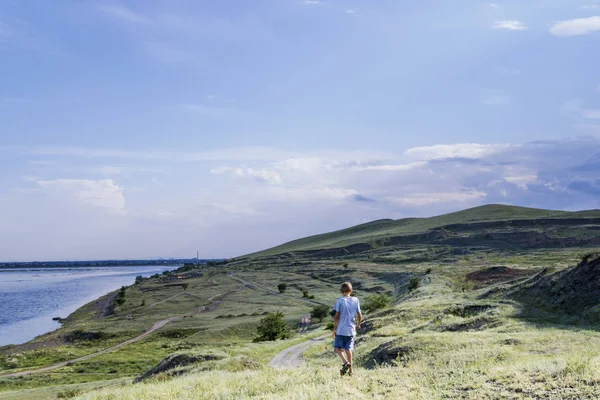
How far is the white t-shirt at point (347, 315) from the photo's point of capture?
49.0 ft

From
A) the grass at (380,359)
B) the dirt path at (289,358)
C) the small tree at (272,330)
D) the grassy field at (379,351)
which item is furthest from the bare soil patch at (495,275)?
the dirt path at (289,358)

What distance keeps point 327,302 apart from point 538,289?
67.8m

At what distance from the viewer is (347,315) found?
49.0 feet

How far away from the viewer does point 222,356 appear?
97.0 feet

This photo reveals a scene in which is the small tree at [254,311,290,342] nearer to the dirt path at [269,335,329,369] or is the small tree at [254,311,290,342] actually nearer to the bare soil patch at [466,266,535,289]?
the dirt path at [269,335,329,369]

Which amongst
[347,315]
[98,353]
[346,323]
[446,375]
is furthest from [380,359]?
[98,353]

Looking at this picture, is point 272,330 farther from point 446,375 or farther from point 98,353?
point 446,375

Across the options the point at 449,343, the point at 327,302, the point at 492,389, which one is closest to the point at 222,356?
the point at 449,343

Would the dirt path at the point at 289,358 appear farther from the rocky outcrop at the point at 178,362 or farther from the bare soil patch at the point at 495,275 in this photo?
the bare soil patch at the point at 495,275

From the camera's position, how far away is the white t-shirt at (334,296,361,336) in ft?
49.0

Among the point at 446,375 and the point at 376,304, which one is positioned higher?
the point at 446,375

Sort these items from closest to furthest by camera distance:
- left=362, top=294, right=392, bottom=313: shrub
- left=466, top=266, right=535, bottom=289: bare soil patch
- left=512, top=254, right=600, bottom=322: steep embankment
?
left=512, top=254, right=600, bottom=322: steep embankment
left=362, top=294, right=392, bottom=313: shrub
left=466, top=266, right=535, bottom=289: bare soil patch

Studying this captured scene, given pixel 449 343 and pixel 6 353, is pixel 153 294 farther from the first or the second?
pixel 449 343

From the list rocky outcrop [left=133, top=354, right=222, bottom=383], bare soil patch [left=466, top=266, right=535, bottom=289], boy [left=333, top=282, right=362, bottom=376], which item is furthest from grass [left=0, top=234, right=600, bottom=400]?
bare soil patch [left=466, top=266, right=535, bottom=289]
